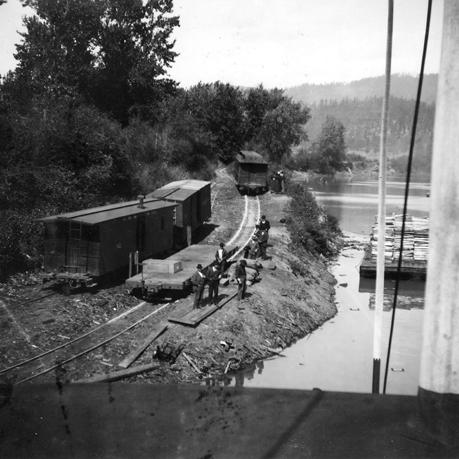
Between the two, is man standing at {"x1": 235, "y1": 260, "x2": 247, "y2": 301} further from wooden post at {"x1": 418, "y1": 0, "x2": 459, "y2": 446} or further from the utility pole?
wooden post at {"x1": 418, "y1": 0, "x2": 459, "y2": 446}

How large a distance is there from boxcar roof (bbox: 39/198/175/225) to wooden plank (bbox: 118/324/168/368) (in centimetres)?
477

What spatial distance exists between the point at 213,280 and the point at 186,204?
365 inches

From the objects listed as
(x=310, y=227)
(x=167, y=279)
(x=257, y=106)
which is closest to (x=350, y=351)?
(x=167, y=279)

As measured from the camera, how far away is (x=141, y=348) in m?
13.3

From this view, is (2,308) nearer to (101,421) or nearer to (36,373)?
(36,373)

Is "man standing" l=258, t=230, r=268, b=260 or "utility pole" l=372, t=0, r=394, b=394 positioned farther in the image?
"man standing" l=258, t=230, r=268, b=260

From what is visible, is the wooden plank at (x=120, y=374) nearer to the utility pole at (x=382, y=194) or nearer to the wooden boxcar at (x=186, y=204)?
the utility pole at (x=382, y=194)

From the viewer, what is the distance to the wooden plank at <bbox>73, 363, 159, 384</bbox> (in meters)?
11.4

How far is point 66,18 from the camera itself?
37.2m

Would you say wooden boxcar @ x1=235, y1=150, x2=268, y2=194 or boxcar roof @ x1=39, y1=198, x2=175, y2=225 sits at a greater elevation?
wooden boxcar @ x1=235, y1=150, x2=268, y2=194

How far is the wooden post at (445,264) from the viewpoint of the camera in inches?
198

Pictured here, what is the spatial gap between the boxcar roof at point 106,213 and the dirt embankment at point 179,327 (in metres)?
2.75

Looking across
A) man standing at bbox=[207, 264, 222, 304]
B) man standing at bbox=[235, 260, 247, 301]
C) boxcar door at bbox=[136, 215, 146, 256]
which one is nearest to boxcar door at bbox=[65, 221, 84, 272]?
boxcar door at bbox=[136, 215, 146, 256]

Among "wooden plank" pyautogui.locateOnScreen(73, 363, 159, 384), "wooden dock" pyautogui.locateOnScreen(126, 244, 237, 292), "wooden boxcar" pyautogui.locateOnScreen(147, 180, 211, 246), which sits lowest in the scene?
"wooden plank" pyautogui.locateOnScreen(73, 363, 159, 384)
